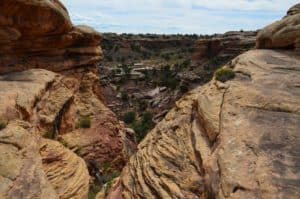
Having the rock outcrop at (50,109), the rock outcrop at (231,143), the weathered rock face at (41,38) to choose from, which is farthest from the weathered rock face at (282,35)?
the weathered rock face at (41,38)

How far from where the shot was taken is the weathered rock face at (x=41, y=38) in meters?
16.2

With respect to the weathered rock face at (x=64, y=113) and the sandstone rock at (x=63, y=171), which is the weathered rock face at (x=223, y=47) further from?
the sandstone rock at (x=63, y=171)

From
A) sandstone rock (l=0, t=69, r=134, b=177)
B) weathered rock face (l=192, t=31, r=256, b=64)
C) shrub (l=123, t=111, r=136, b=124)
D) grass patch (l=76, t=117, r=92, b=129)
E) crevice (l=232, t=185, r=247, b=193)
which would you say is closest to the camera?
crevice (l=232, t=185, r=247, b=193)

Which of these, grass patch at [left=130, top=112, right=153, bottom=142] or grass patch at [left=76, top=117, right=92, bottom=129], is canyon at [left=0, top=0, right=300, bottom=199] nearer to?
grass patch at [left=76, top=117, right=92, bottom=129]

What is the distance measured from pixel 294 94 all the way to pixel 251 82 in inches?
65.0

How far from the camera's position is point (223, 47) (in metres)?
57.8

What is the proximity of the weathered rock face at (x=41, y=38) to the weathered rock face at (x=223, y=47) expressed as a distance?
34502 millimetres

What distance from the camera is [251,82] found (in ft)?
39.5

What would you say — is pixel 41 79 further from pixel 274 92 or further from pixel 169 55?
pixel 169 55

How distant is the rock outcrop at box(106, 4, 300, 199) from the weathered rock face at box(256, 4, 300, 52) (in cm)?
228

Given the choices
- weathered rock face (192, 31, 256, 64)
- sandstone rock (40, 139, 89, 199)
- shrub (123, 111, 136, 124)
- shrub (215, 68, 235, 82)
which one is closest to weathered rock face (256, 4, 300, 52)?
shrub (215, 68, 235, 82)

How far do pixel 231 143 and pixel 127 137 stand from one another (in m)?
17.5

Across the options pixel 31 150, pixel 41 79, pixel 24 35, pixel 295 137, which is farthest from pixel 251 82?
pixel 24 35

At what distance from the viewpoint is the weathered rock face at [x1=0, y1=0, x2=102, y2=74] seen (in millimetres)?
16156
